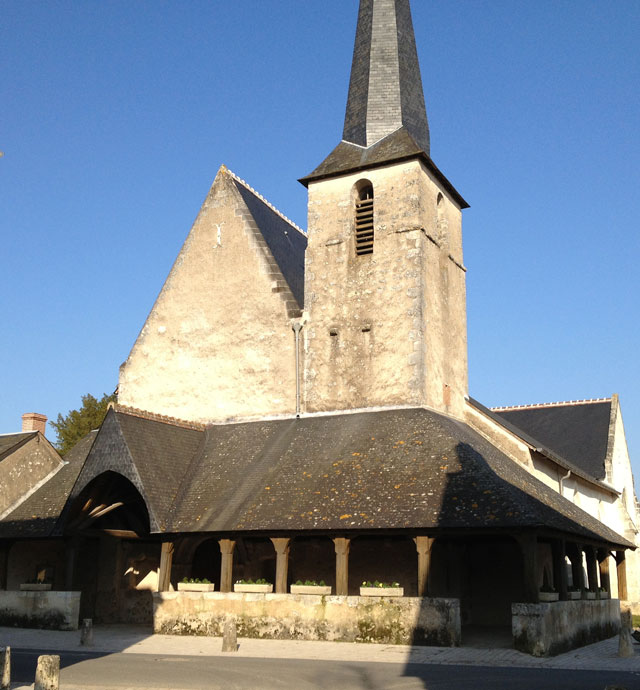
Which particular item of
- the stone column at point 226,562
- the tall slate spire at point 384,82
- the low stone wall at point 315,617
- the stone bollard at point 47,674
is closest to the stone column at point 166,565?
the low stone wall at point 315,617

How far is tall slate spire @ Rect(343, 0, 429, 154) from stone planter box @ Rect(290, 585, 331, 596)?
11.8 m

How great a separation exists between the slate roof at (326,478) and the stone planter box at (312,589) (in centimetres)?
109

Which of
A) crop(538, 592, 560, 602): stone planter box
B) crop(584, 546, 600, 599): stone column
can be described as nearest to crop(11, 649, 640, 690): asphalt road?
crop(538, 592, 560, 602): stone planter box

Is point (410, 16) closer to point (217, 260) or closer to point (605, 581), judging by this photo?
point (217, 260)

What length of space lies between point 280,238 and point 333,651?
45.4 ft

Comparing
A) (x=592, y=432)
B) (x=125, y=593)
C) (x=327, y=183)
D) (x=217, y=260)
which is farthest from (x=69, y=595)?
(x=592, y=432)

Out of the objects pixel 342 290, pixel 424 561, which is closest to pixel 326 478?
pixel 424 561

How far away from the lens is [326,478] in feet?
53.6

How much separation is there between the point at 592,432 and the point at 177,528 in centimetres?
1839

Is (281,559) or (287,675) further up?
(281,559)

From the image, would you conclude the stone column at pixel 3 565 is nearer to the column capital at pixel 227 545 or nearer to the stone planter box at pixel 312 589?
the column capital at pixel 227 545

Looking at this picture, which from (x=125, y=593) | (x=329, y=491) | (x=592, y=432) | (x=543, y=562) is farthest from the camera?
(x=592, y=432)

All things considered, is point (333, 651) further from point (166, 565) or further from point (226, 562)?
point (166, 565)

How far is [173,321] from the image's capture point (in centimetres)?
2245
